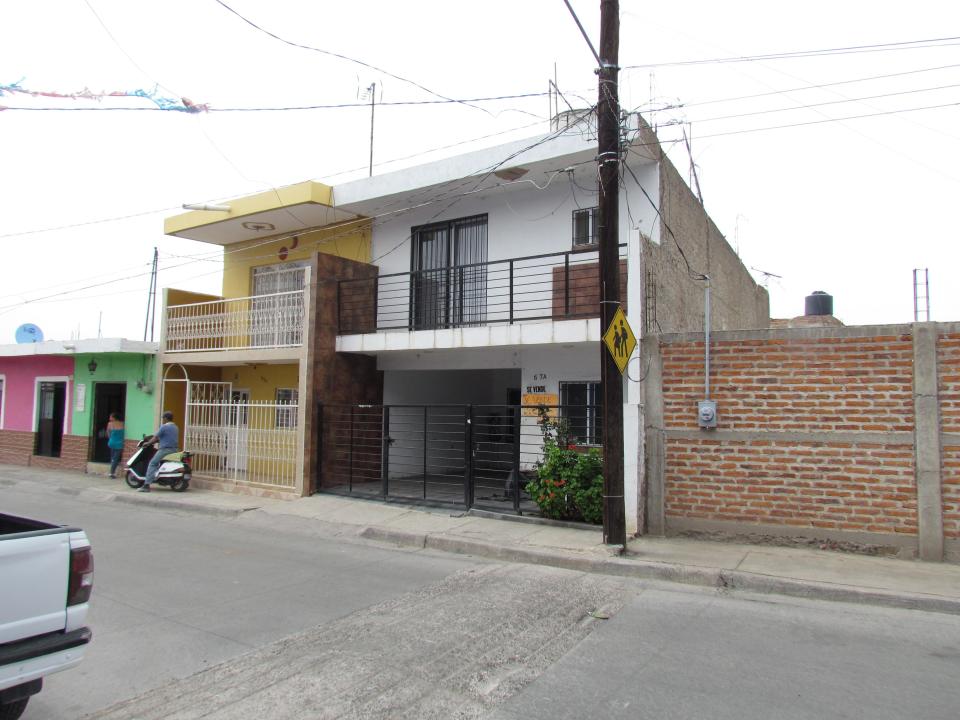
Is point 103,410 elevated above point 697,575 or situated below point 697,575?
above

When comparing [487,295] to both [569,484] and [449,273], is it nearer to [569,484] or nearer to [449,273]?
[449,273]

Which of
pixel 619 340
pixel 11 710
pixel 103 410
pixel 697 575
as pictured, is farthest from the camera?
pixel 103 410

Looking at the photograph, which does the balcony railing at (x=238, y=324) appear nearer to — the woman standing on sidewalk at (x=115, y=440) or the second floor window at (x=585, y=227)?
the woman standing on sidewalk at (x=115, y=440)

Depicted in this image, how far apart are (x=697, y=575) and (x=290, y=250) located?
40.1 feet

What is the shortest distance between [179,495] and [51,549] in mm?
10435

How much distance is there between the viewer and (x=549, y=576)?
7.17 metres

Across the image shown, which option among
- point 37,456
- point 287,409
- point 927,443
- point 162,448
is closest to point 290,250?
point 287,409

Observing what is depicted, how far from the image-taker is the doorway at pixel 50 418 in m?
18.2

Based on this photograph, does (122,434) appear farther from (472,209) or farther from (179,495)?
(472,209)

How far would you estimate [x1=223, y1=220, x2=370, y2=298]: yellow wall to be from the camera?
1459cm

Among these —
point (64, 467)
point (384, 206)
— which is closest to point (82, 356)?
point (64, 467)

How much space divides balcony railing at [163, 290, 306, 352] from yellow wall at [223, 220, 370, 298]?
1036mm

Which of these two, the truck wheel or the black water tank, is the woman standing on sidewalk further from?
the black water tank

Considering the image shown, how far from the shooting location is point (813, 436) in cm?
771
